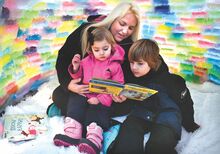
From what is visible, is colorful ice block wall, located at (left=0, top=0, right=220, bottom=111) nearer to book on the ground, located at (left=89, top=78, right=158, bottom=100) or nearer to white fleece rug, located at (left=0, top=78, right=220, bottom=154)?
white fleece rug, located at (left=0, top=78, right=220, bottom=154)

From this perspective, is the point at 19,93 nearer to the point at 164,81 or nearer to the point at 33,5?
the point at 33,5

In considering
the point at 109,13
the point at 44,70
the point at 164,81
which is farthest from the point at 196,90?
the point at 44,70

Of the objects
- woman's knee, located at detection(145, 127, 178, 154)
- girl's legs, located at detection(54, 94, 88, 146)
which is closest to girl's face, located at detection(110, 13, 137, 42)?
girl's legs, located at detection(54, 94, 88, 146)

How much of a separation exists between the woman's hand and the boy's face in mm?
179

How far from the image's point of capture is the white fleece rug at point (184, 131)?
1.47m

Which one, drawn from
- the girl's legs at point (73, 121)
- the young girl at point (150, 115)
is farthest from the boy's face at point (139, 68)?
Result: the girl's legs at point (73, 121)

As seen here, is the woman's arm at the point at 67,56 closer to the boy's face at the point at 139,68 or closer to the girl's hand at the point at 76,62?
the girl's hand at the point at 76,62

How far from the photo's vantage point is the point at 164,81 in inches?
62.5

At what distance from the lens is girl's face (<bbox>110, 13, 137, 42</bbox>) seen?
5.19 ft

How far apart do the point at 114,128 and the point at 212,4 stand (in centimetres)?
61

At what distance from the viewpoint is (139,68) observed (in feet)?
5.09

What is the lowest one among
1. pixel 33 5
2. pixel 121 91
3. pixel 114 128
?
pixel 114 128

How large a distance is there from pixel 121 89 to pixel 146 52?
6.4 inches

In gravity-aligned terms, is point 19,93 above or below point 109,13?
below
